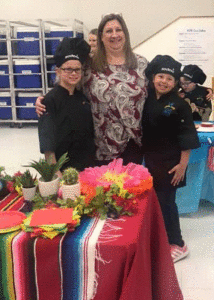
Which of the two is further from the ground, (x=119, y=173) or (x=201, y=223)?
(x=119, y=173)

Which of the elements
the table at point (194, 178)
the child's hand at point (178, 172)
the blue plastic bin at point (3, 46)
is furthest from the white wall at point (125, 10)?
the child's hand at point (178, 172)

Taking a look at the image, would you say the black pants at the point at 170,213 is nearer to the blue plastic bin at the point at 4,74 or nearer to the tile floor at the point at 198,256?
the tile floor at the point at 198,256

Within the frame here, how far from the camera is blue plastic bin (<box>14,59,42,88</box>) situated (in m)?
6.24

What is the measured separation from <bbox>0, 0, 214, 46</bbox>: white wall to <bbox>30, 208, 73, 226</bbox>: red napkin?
5.90 meters

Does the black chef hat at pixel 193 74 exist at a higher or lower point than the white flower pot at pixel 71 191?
higher

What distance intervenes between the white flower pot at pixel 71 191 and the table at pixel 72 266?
20cm

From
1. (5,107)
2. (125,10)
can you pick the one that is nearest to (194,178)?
(5,107)

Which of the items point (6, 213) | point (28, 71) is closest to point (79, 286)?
point (6, 213)

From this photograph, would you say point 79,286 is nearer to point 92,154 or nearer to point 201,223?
point 92,154

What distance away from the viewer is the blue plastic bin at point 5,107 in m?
6.49

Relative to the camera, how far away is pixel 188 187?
291cm

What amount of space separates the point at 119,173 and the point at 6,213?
0.51 m

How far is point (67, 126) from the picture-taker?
1878mm

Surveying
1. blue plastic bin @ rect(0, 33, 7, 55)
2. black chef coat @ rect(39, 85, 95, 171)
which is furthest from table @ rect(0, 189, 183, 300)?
blue plastic bin @ rect(0, 33, 7, 55)
